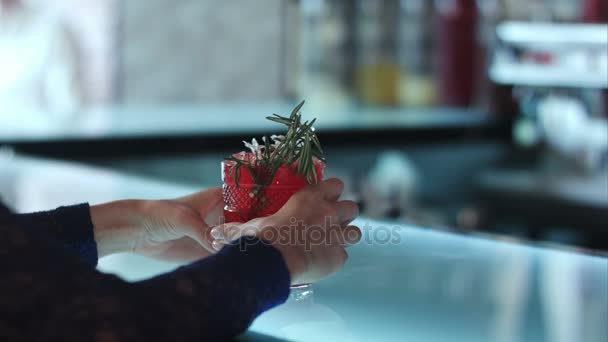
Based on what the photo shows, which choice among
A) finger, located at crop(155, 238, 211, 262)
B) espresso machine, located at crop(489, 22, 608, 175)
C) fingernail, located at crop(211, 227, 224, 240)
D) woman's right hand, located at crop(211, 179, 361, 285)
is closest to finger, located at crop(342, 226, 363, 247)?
woman's right hand, located at crop(211, 179, 361, 285)

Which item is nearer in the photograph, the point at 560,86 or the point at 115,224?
the point at 115,224

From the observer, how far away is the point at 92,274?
0.79 meters

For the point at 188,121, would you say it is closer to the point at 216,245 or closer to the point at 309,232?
the point at 216,245

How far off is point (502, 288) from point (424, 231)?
0.40 meters

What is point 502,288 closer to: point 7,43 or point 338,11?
point 7,43

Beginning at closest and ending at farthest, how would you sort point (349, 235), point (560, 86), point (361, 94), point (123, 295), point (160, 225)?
point (123, 295) < point (349, 235) < point (160, 225) < point (560, 86) < point (361, 94)

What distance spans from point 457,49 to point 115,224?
4.51 m

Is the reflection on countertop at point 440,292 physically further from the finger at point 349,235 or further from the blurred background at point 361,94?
the blurred background at point 361,94

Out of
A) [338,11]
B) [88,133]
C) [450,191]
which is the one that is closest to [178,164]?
[88,133]

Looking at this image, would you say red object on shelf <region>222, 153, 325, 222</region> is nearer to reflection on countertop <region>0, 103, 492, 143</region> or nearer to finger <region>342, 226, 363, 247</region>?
finger <region>342, 226, 363, 247</region>

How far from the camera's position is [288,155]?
93 centimetres

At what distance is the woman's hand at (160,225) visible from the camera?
1.01 meters

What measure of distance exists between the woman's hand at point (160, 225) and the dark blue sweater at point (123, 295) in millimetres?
173

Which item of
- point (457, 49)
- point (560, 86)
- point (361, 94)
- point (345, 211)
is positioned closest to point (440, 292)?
point (345, 211)
